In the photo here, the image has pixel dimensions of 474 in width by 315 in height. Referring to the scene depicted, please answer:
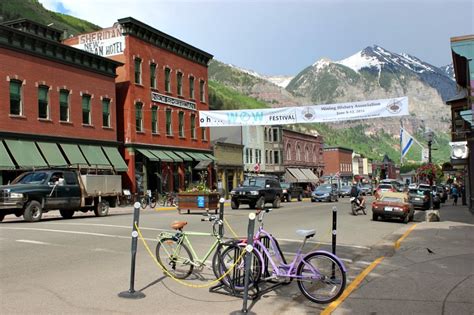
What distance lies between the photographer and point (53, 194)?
19.1 meters

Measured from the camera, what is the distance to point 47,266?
30.5 feet

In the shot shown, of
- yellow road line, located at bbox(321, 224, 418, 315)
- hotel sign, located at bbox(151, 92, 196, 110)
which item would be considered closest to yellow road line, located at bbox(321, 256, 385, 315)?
yellow road line, located at bbox(321, 224, 418, 315)

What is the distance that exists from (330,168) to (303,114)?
277 ft

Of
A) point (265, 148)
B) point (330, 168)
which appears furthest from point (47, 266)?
point (330, 168)

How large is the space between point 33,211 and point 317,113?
14493mm

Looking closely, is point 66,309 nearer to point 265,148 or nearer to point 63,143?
point 63,143

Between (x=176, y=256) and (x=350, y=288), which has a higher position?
(x=176, y=256)

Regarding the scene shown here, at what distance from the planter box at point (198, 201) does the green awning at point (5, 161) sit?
10.1 meters

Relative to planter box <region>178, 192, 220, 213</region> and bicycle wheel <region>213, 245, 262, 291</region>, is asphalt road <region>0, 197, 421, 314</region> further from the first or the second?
planter box <region>178, 192, 220, 213</region>

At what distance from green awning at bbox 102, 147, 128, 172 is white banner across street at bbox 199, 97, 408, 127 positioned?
9025 millimetres

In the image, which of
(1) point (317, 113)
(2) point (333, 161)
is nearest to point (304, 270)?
(1) point (317, 113)

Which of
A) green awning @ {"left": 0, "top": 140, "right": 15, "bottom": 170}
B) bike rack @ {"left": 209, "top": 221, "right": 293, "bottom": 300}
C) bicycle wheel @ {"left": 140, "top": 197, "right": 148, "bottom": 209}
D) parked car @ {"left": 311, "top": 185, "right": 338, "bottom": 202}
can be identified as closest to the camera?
bike rack @ {"left": 209, "top": 221, "right": 293, "bottom": 300}

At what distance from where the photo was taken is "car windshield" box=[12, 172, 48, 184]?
19.0 meters

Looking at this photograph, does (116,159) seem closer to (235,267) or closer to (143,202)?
(143,202)
